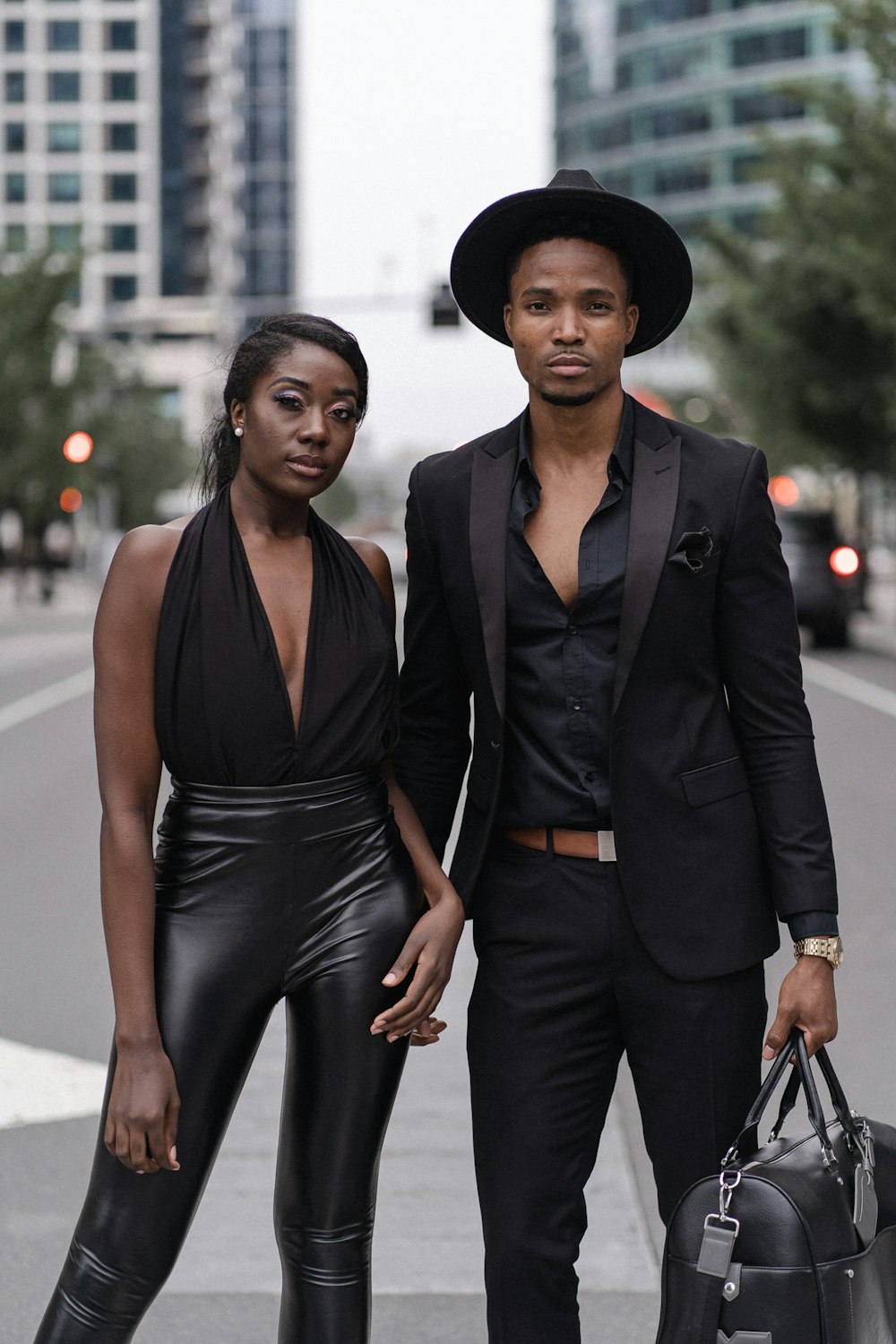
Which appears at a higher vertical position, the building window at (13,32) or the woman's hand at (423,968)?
the building window at (13,32)

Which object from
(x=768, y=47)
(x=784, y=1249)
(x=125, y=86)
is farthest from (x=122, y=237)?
(x=784, y=1249)

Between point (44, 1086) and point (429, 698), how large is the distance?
2.78 m

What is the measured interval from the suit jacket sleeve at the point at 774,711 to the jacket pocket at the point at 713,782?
0.03 meters

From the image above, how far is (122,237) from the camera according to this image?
104 metres

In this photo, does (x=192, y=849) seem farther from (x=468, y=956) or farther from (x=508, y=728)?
(x=468, y=956)

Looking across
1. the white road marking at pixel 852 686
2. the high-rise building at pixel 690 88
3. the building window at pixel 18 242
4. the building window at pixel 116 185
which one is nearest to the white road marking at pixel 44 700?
the white road marking at pixel 852 686

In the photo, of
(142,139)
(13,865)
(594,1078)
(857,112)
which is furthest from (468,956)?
(142,139)

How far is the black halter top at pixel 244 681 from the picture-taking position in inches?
102

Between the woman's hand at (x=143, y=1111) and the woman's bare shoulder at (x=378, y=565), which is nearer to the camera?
the woman's hand at (x=143, y=1111)

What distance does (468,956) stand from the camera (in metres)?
7.04

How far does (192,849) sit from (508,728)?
511 mm

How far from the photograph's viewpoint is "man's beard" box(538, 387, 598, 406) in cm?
275

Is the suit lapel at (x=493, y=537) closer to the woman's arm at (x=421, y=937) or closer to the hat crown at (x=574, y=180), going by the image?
the woman's arm at (x=421, y=937)

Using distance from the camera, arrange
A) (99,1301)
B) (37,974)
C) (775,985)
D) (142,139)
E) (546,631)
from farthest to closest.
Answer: (142,139) < (37,974) < (775,985) < (546,631) < (99,1301)
